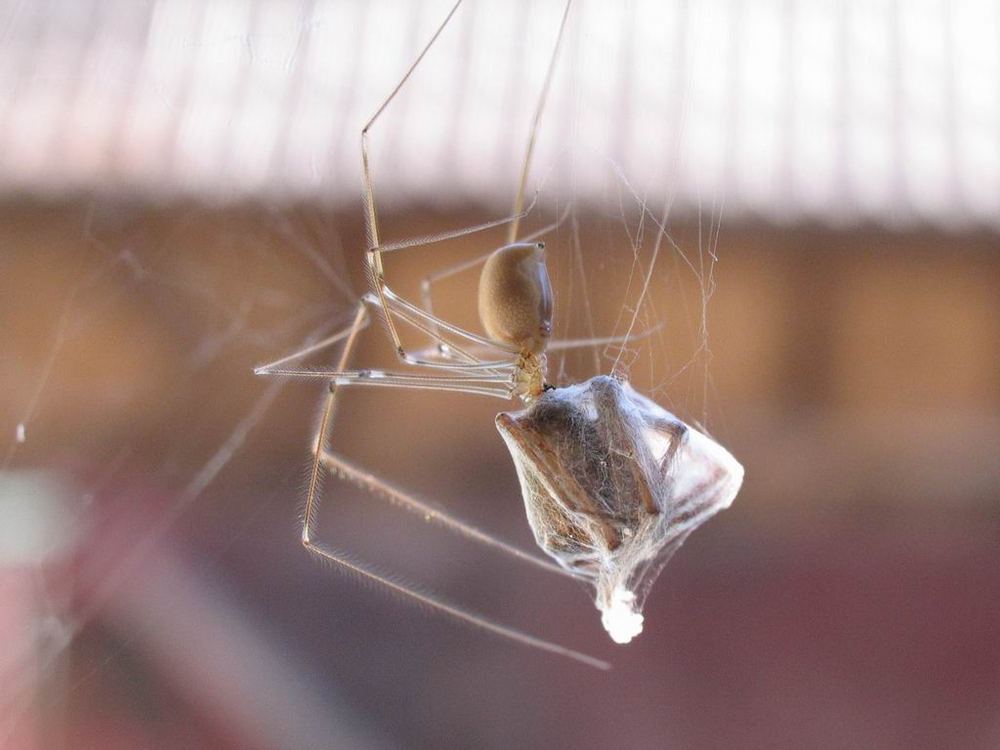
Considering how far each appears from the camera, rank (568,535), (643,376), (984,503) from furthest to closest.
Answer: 1. (984,503)
2. (643,376)
3. (568,535)

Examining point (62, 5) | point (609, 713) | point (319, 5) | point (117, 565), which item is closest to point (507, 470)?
point (609, 713)

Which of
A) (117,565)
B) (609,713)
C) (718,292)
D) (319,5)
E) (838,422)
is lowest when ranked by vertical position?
(609,713)

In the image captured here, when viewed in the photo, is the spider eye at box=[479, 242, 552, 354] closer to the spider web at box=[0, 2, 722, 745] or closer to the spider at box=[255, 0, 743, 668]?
the spider at box=[255, 0, 743, 668]

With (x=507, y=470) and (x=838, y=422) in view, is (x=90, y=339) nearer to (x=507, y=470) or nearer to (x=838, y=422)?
(x=507, y=470)

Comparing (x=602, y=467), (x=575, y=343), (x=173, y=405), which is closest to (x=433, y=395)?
(x=173, y=405)

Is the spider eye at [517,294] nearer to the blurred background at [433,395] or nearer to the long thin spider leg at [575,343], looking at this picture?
the long thin spider leg at [575,343]

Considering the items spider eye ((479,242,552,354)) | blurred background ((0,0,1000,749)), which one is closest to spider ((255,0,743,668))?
spider eye ((479,242,552,354))

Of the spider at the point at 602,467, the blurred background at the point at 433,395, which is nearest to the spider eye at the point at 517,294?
the spider at the point at 602,467
